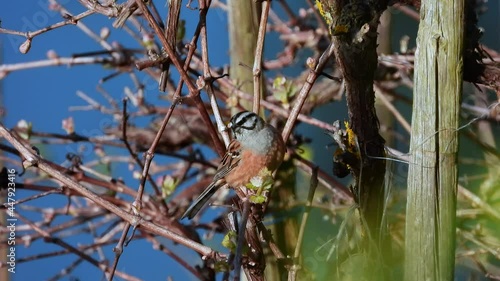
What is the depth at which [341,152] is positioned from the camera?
1.00 metres

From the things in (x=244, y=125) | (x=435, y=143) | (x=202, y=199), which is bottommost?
(x=435, y=143)

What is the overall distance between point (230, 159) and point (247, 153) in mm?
39

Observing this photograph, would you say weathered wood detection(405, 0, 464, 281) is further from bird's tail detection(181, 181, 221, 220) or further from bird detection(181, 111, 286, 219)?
bird's tail detection(181, 181, 221, 220)

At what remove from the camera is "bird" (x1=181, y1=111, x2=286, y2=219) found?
3.94ft

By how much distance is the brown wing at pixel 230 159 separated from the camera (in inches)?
49.1

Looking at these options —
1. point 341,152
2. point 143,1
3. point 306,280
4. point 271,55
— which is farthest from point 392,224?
point 271,55

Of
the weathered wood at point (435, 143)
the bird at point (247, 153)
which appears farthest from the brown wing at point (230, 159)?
the weathered wood at point (435, 143)

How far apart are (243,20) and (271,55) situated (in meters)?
0.78

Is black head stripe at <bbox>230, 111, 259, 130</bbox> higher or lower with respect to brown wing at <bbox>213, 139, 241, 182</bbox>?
higher

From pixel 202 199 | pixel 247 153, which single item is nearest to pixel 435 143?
pixel 247 153

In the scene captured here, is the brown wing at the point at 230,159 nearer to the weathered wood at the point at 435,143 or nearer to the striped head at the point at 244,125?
the striped head at the point at 244,125

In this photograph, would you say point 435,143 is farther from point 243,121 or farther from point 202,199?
point 202,199

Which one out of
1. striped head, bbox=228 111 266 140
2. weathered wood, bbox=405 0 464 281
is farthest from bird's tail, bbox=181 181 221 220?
weathered wood, bbox=405 0 464 281

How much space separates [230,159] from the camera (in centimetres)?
131
